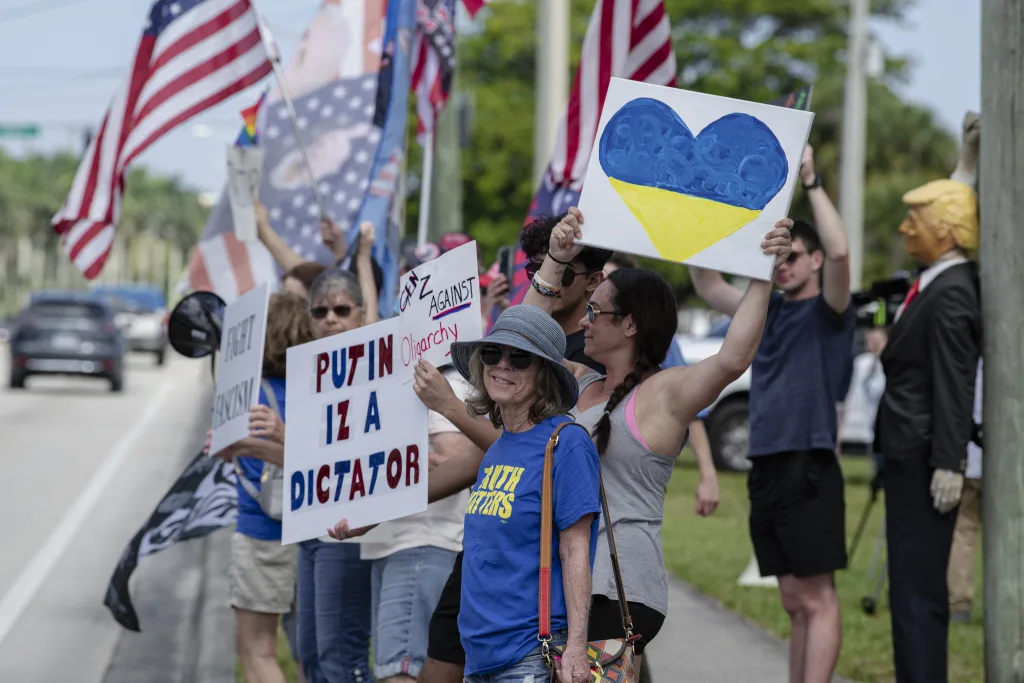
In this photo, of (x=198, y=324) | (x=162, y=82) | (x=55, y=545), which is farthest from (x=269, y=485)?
(x=55, y=545)

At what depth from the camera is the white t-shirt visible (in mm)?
5102

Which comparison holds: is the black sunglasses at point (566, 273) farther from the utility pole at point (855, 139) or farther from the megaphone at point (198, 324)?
the utility pole at point (855, 139)

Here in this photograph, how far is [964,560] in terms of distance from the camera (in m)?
8.42

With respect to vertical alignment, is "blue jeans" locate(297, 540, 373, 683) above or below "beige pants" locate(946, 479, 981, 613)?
below

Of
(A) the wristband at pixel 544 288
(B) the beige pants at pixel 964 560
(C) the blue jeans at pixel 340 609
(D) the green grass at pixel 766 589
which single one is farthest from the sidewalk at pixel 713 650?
(A) the wristband at pixel 544 288

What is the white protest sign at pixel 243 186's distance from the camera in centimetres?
749

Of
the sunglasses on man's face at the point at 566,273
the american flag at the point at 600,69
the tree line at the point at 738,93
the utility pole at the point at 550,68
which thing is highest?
A: the tree line at the point at 738,93

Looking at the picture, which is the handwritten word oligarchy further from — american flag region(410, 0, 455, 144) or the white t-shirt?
american flag region(410, 0, 455, 144)

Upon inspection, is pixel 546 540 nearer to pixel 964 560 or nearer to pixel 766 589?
pixel 964 560

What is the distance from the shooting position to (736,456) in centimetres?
1672

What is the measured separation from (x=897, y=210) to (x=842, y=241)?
44.1m

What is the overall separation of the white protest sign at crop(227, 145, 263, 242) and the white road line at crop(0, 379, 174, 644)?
110 inches

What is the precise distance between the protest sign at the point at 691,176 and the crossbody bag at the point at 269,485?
5.96 feet

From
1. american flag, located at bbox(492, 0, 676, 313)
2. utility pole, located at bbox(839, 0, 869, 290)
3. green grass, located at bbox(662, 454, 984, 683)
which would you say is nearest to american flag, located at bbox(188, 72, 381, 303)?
american flag, located at bbox(492, 0, 676, 313)
